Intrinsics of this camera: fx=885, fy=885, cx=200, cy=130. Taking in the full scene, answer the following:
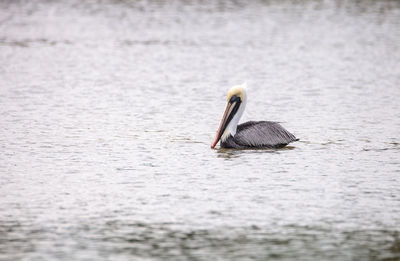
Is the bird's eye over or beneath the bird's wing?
over

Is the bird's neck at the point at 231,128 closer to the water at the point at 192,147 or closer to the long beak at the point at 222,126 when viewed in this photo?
the long beak at the point at 222,126

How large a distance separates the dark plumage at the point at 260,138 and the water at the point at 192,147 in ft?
0.39

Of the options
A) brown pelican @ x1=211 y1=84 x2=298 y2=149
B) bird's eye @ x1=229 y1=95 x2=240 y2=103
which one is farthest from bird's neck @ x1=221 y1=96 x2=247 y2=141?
bird's eye @ x1=229 y1=95 x2=240 y2=103

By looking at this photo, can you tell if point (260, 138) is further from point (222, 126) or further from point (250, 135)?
point (222, 126)

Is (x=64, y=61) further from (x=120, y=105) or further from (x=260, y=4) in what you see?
(x=260, y=4)

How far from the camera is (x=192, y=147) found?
9.05 m

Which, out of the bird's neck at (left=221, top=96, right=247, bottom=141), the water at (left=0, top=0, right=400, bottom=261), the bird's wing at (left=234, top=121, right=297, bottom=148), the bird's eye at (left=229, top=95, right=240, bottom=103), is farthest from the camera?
the bird's eye at (left=229, top=95, right=240, bottom=103)

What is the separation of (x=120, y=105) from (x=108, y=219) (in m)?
5.30

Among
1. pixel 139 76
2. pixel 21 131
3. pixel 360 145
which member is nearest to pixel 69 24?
pixel 139 76

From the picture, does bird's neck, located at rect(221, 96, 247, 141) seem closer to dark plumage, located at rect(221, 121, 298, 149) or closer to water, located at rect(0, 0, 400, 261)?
dark plumage, located at rect(221, 121, 298, 149)

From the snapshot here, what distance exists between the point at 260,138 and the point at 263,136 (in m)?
0.04

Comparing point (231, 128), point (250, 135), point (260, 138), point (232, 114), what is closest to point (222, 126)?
point (231, 128)

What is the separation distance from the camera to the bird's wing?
29.6ft

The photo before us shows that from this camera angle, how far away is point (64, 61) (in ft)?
50.9
